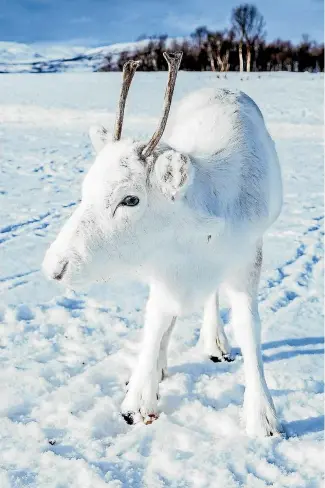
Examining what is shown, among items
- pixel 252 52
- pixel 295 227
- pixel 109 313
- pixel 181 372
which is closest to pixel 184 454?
pixel 181 372

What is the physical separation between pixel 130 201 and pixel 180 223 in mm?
269

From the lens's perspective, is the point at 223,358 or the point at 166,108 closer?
the point at 166,108

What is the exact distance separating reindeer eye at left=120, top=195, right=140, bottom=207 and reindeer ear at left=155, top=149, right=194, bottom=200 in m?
0.13

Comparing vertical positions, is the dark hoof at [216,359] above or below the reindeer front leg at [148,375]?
below

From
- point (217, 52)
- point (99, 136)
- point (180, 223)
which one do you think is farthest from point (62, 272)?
point (217, 52)

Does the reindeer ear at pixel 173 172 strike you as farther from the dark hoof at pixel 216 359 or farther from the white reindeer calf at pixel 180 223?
the dark hoof at pixel 216 359

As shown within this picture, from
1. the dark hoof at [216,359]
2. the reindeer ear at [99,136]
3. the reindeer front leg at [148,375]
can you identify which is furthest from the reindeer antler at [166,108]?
the dark hoof at [216,359]

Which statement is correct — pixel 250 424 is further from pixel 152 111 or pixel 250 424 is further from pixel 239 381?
pixel 152 111

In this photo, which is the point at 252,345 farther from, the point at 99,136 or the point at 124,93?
the point at 124,93

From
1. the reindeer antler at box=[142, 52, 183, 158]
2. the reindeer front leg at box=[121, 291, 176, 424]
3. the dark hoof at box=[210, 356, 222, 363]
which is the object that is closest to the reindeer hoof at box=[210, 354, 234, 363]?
the dark hoof at box=[210, 356, 222, 363]

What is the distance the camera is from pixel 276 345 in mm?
4059

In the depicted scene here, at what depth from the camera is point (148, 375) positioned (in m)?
3.20

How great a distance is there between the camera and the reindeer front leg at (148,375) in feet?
10.1

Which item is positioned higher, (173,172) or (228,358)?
(173,172)
